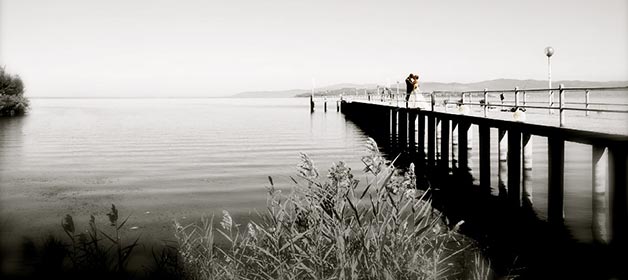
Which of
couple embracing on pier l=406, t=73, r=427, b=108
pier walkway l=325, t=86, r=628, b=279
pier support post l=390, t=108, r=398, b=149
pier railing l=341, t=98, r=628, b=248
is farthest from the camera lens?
pier support post l=390, t=108, r=398, b=149

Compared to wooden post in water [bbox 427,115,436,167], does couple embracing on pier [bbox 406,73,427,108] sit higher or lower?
higher

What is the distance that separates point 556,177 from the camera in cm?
1436

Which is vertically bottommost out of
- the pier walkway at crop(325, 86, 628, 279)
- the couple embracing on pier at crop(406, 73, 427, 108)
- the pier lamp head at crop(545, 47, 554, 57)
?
the pier walkway at crop(325, 86, 628, 279)

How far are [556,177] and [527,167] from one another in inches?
137

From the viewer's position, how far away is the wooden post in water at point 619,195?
37.6 ft

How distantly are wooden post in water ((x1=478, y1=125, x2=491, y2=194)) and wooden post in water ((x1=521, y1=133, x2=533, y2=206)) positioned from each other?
177 centimetres

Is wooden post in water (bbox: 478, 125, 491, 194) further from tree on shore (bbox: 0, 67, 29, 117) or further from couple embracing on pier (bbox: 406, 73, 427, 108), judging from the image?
tree on shore (bbox: 0, 67, 29, 117)

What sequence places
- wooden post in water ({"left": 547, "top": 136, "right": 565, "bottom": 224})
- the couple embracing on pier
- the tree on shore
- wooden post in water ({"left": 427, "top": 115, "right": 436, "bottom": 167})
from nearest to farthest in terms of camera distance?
wooden post in water ({"left": 547, "top": 136, "right": 565, "bottom": 224})
wooden post in water ({"left": 427, "top": 115, "right": 436, "bottom": 167})
the couple embracing on pier
the tree on shore

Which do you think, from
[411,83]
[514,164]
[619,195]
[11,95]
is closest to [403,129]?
[411,83]

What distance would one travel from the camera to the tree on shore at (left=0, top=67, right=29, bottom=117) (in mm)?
73662

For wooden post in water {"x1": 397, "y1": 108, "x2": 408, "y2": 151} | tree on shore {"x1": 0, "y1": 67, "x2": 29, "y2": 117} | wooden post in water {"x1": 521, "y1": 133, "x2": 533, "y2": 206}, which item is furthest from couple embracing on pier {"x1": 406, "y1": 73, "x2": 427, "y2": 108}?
tree on shore {"x1": 0, "y1": 67, "x2": 29, "y2": 117}

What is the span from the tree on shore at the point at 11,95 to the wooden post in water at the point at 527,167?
228ft

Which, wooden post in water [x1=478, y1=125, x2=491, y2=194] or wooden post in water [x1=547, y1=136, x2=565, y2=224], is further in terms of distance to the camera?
wooden post in water [x1=478, y1=125, x2=491, y2=194]

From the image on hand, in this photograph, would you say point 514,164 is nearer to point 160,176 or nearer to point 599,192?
point 599,192
